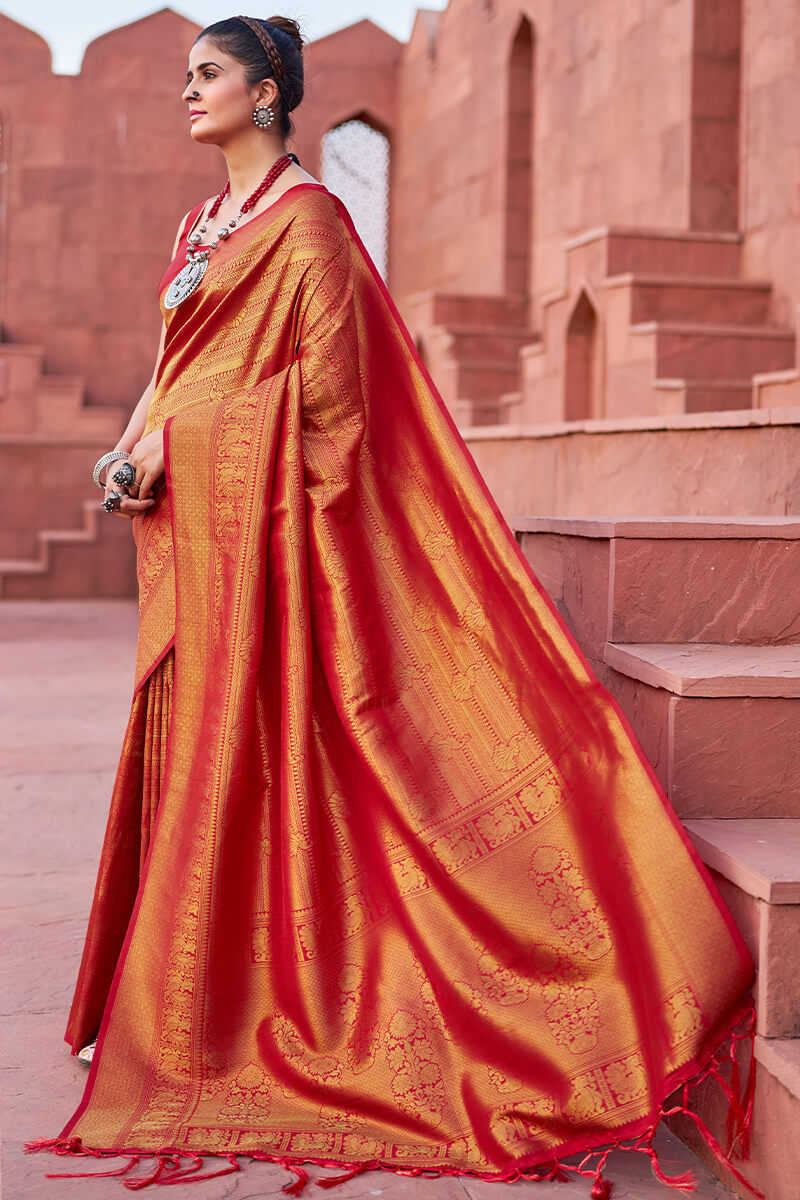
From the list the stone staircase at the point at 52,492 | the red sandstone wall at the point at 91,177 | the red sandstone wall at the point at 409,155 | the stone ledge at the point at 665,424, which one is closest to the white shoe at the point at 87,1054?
the stone ledge at the point at 665,424

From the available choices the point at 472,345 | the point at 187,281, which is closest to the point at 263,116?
the point at 187,281

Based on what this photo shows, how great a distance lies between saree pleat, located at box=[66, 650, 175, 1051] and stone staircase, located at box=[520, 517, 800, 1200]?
757 mm

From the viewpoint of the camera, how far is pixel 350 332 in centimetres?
203

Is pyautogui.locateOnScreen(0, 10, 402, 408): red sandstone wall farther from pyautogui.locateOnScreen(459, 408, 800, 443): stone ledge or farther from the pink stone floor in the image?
pyautogui.locateOnScreen(459, 408, 800, 443): stone ledge

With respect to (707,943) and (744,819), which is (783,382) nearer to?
(744,819)

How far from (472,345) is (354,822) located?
22.9ft

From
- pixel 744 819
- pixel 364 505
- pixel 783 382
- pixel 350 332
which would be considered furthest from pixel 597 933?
pixel 783 382

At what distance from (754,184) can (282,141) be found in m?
4.88

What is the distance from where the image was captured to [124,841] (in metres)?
2.11

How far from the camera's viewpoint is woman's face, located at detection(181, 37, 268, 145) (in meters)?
2.08

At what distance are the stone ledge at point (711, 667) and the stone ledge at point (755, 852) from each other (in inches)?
7.5

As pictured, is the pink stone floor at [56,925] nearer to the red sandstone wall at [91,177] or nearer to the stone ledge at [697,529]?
the stone ledge at [697,529]

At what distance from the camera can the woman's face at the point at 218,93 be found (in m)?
2.08

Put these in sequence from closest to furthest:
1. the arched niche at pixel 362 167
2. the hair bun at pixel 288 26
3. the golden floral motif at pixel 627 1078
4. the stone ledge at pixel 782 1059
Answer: the stone ledge at pixel 782 1059
the golden floral motif at pixel 627 1078
the hair bun at pixel 288 26
the arched niche at pixel 362 167
